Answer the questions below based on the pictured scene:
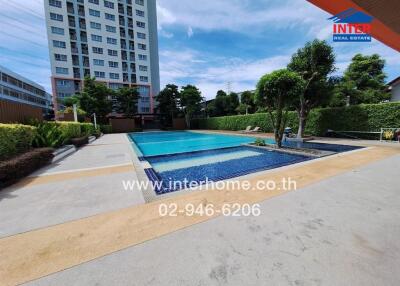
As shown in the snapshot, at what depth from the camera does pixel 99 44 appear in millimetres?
36375

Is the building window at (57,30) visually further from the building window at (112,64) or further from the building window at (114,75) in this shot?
the building window at (114,75)

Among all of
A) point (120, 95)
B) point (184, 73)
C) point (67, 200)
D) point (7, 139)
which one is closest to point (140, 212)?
point (67, 200)

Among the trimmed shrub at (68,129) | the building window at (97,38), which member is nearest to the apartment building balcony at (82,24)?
the building window at (97,38)

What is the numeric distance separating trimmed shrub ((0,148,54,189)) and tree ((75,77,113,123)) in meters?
23.2

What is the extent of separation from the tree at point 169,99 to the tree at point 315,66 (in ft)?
77.6

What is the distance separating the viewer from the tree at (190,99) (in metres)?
30.6

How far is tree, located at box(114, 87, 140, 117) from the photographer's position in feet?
103

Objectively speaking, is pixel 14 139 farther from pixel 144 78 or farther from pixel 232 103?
pixel 144 78

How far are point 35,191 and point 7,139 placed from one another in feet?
8.66

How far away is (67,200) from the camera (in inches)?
133

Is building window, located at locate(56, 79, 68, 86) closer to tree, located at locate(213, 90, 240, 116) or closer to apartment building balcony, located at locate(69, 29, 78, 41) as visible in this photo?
apartment building balcony, located at locate(69, 29, 78, 41)

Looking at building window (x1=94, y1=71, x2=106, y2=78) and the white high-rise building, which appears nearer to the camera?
the white high-rise building

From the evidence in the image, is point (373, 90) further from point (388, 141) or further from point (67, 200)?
point (67, 200)

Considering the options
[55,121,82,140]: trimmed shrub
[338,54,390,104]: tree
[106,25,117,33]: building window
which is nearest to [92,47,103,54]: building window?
[106,25,117,33]: building window
